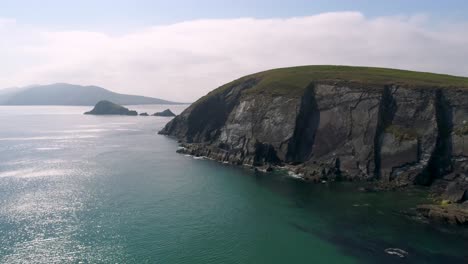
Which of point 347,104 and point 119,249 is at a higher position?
point 347,104

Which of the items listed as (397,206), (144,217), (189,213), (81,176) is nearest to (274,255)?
(189,213)

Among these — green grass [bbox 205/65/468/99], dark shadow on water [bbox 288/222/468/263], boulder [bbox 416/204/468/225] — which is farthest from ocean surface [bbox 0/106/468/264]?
green grass [bbox 205/65/468/99]

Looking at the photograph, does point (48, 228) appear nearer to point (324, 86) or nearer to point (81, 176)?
point (81, 176)

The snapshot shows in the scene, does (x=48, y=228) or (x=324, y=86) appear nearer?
(x=48, y=228)

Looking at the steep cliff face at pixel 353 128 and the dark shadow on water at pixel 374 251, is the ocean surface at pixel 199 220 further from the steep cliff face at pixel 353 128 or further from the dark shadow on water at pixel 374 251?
the steep cliff face at pixel 353 128

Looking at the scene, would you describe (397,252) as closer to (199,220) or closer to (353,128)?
(199,220)

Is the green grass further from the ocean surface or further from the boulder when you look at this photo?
the boulder

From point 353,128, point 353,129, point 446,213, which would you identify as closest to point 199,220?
point 446,213
